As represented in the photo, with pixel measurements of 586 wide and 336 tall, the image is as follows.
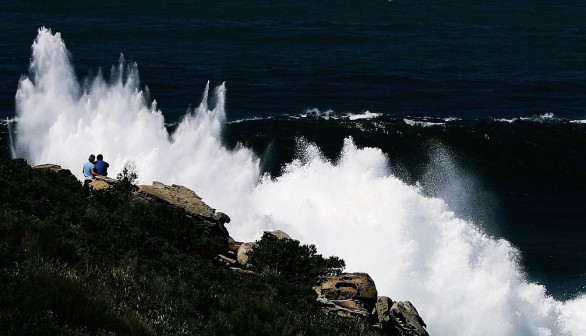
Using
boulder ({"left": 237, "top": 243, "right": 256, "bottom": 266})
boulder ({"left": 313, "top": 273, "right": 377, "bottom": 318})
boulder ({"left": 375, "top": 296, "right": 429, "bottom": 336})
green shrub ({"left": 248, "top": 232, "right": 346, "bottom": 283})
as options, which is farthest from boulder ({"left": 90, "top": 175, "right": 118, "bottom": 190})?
boulder ({"left": 375, "top": 296, "right": 429, "bottom": 336})

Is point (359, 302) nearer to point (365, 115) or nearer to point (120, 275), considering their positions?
point (120, 275)

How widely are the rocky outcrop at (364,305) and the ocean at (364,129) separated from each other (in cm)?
1058

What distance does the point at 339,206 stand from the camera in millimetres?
38312

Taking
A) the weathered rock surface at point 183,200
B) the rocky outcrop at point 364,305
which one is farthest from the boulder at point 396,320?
the weathered rock surface at point 183,200

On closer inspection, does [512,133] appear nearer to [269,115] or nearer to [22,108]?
[269,115]

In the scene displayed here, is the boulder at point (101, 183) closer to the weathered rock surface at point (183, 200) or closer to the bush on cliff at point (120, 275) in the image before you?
the weathered rock surface at point (183, 200)

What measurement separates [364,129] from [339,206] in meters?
14.6

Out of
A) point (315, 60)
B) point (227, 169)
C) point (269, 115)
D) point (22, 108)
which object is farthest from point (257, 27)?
point (227, 169)

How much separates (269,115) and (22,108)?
1617cm

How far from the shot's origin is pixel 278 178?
4150 cm

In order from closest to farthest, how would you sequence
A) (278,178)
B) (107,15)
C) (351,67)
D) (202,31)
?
(278,178) → (351,67) → (202,31) → (107,15)

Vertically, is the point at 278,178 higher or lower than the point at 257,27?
lower

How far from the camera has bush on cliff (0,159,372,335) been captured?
1213cm

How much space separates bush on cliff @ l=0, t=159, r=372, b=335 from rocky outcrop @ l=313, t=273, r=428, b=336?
68 cm
